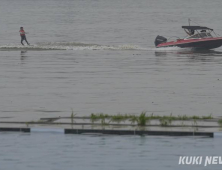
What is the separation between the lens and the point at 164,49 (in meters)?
56.9

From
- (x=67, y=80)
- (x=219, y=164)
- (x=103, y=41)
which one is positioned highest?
(x=103, y=41)

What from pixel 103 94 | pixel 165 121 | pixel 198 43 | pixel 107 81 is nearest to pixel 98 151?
pixel 165 121

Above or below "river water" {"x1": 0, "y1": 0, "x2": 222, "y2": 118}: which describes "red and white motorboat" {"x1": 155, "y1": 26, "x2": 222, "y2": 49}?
above

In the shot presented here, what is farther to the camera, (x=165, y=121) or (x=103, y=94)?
(x=103, y=94)

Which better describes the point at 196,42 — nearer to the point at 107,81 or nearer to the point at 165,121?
the point at 107,81

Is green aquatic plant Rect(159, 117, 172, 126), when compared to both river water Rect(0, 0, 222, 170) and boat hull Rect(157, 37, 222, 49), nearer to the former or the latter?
river water Rect(0, 0, 222, 170)

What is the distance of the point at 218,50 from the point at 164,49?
409 centimetres

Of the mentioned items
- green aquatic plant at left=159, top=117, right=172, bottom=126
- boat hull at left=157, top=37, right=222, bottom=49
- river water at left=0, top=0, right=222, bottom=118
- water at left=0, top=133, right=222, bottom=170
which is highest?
boat hull at left=157, top=37, right=222, bottom=49

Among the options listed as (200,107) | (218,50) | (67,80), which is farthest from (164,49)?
(200,107)

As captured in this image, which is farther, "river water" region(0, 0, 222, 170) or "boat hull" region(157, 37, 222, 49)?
"boat hull" region(157, 37, 222, 49)

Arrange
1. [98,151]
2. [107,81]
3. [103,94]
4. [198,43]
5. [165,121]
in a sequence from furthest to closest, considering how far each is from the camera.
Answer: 1. [198,43]
2. [107,81]
3. [103,94]
4. [165,121]
5. [98,151]

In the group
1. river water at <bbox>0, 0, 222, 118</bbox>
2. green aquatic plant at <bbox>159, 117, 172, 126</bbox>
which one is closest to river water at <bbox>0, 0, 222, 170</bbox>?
river water at <bbox>0, 0, 222, 118</bbox>

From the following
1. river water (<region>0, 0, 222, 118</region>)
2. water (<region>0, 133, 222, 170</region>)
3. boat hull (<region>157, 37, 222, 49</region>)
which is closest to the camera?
water (<region>0, 133, 222, 170</region>)

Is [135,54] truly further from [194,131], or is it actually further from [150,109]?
[194,131]
